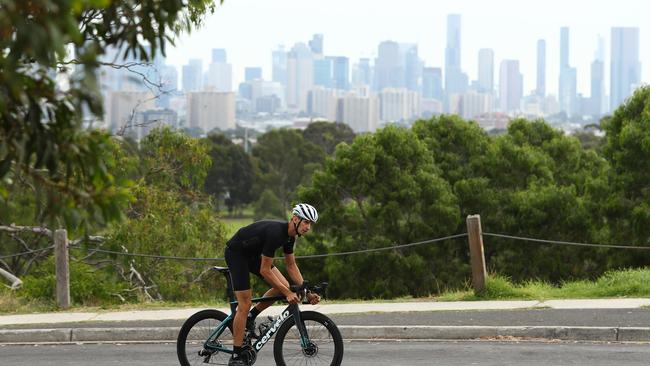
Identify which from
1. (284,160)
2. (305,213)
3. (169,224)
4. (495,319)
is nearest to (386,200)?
(169,224)

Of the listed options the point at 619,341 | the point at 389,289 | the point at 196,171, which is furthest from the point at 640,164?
the point at 619,341

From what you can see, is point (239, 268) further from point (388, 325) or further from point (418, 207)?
point (418, 207)

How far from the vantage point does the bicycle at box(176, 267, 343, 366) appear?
9.91 metres

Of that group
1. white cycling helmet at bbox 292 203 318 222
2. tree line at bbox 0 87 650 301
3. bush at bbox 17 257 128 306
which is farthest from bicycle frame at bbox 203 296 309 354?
tree line at bbox 0 87 650 301

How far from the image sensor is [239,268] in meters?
9.84

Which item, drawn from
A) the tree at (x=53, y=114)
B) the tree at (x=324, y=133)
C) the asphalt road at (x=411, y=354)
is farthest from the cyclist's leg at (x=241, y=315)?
the tree at (x=324, y=133)

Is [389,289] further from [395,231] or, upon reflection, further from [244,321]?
[244,321]

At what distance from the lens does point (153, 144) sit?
2875cm

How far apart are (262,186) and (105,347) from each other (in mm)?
72209

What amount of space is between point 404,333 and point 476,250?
103 inches

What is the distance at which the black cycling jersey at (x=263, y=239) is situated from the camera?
31.5ft

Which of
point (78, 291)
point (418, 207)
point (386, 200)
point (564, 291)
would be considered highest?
point (564, 291)

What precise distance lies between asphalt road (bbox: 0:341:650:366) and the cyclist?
3.90ft

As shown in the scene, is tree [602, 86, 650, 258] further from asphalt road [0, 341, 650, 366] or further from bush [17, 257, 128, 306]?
asphalt road [0, 341, 650, 366]
